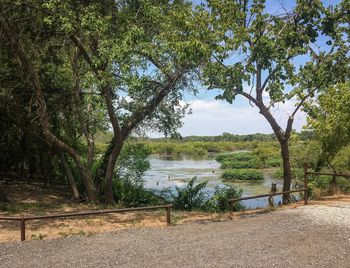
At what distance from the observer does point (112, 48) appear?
10305 mm

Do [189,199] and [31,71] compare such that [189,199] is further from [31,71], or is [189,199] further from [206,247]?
[206,247]

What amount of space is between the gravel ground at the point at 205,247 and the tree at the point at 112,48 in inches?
153

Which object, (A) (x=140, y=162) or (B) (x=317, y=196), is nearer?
(B) (x=317, y=196)

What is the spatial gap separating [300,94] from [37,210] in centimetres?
879

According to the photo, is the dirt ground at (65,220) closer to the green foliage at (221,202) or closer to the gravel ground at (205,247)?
the gravel ground at (205,247)

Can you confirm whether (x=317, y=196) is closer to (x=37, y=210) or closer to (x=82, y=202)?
(x=82, y=202)

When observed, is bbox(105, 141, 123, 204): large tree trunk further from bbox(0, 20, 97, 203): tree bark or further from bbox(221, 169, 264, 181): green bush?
bbox(221, 169, 264, 181): green bush

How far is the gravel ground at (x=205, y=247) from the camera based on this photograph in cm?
667

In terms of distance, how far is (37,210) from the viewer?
12.9 m

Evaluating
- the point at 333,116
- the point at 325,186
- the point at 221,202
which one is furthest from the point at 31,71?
the point at 325,186

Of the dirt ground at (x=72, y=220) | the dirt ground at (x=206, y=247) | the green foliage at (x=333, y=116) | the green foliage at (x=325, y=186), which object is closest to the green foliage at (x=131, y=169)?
the dirt ground at (x=72, y=220)

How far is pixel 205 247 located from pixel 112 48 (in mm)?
5263

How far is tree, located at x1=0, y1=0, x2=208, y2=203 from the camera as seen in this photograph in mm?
10656

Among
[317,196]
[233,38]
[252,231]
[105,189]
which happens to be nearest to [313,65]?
[233,38]
